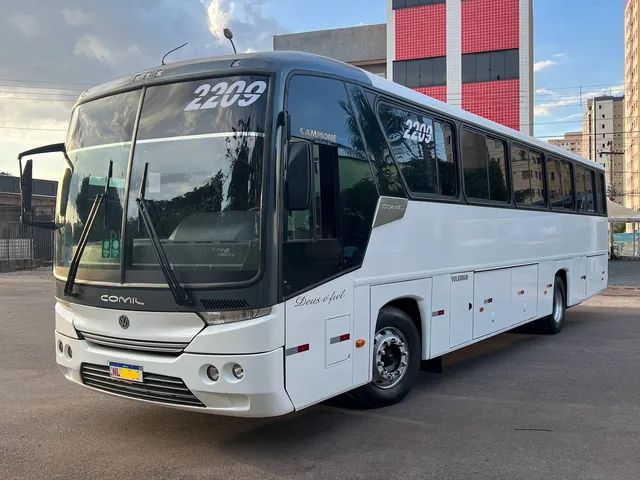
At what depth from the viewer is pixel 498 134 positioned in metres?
8.52

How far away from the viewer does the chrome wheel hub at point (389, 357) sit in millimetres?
5906

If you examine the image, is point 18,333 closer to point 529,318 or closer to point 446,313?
point 446,313

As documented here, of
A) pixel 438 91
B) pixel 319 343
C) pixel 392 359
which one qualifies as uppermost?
pixel 438 91

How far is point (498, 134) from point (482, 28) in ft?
80.7

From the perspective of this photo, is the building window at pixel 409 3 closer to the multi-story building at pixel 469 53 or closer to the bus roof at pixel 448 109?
the multi-story building at pixel 469 53

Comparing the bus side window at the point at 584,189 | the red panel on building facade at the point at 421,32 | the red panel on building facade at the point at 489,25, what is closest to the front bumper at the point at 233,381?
the bus side window at the point at 584,189

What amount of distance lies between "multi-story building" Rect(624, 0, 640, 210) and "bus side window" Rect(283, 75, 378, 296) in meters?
105

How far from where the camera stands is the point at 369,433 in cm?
538

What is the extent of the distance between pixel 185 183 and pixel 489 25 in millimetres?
29549

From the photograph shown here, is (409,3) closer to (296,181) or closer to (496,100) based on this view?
(496,100)

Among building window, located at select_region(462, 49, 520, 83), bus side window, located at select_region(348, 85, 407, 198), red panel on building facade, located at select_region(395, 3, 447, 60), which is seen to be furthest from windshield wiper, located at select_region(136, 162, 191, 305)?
red panel on building facade, located at select_region(395, 3, 447, 60)

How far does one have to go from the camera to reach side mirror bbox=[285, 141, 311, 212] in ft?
14.9

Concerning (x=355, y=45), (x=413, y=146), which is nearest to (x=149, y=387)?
(x=413, y=146)

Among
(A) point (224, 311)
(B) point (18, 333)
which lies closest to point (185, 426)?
(A) point (224, 311)
